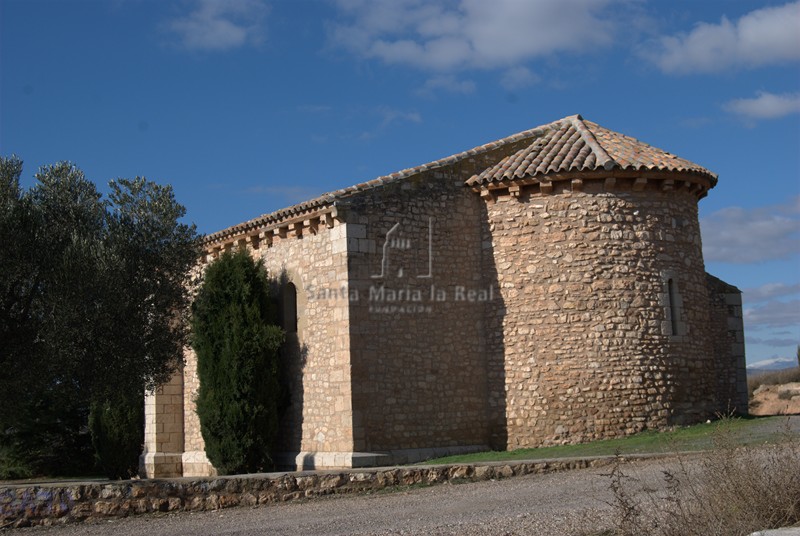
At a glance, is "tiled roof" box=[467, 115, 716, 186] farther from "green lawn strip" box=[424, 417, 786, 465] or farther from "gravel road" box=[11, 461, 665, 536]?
"gravel road" box=[11, 461, 665, 536]

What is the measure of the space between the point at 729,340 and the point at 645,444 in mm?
6479

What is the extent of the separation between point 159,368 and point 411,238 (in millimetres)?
5426

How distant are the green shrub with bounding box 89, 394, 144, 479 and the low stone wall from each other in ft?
41.8

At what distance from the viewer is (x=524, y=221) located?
55.9ft

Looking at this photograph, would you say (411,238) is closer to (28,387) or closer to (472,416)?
(472,416)

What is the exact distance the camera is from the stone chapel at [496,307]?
16.2 m

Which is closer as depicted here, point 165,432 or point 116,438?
point 165,432

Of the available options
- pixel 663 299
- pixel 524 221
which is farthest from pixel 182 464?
pixel 663 299

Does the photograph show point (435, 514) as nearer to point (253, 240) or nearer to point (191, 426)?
point (253, 240)

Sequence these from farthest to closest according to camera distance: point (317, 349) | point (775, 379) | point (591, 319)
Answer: point (775, 379) → point (317, 349) → point (591, 319)

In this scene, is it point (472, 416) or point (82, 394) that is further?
point (472, 416)

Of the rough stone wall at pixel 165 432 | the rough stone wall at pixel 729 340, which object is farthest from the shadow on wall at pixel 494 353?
the rough stone wall at pixel 165 432

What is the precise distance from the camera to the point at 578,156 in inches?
666

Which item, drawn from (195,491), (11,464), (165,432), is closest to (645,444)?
(195,491)
